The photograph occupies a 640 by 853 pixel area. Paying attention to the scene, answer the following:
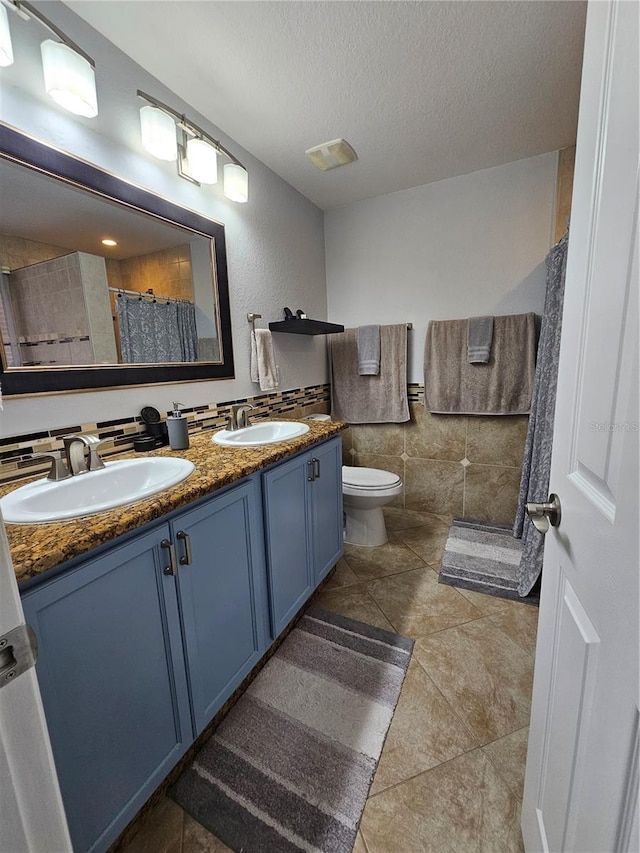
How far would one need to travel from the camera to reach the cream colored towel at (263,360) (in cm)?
196

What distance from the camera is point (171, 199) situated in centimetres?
150

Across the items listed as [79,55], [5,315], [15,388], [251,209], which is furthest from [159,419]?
[251,209]

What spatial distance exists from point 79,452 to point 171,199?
1.15 metres

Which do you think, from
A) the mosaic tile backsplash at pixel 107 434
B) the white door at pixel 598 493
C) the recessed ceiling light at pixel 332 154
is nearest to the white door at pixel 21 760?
the white door at pixel 598 493

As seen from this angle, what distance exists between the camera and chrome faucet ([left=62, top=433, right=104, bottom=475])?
1.07 metres

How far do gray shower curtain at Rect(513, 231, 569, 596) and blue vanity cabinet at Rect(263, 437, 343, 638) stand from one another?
0.98m

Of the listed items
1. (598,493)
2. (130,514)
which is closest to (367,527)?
(130,514)

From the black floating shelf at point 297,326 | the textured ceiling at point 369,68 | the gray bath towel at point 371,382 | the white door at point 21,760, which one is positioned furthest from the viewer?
the gray bath towel at point 371,382

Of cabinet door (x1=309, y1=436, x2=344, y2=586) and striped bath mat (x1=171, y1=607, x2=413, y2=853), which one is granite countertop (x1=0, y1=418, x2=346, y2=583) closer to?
cabinet door (x1=309, y1=436, x2=344, y2=586)

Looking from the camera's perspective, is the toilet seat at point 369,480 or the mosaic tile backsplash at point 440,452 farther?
the mosaic tile backsplash at point 440,452

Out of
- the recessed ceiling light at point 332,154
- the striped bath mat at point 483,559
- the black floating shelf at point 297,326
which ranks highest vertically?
the recessed ceiling light at point 332,154

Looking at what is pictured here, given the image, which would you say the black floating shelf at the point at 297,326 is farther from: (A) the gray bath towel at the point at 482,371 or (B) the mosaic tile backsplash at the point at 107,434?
(A) the gray bath towel at the point at 482,371

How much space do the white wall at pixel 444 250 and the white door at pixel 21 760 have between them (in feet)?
8.35

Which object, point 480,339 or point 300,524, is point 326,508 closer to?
point 300,524
